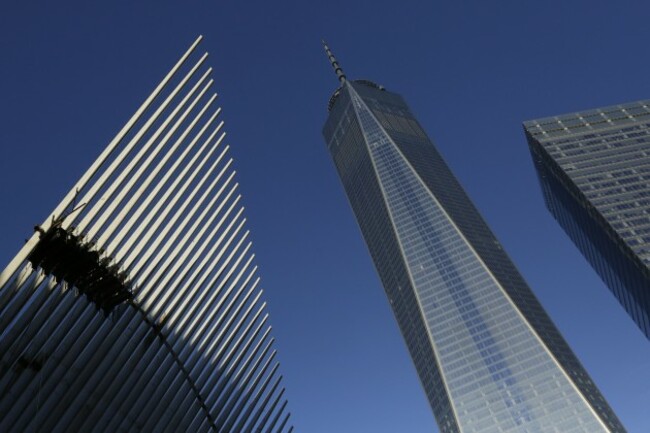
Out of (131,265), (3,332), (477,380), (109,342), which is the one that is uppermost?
(477,380)

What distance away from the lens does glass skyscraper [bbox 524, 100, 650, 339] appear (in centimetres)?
12362

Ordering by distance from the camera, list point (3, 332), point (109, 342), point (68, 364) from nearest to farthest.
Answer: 1. point (3, 332)
2. point (68, 364)
3. point (109, 342)

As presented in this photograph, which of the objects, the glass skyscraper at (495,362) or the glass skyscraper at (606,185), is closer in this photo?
the glass skyscraper at (606,185)

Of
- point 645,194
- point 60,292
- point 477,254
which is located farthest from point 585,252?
point 60,292

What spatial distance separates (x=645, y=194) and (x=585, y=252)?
31.4 metres

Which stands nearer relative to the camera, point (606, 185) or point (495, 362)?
point (606, 185)

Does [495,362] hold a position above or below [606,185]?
below

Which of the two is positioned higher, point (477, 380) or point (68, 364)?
point (477, 380)

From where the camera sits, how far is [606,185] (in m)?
135

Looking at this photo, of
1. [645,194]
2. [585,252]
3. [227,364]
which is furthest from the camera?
[585,252]

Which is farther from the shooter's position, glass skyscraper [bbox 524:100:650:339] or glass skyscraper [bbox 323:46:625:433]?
glass skyscraper [bbox 323:46:625:433]

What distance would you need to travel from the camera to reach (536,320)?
185m

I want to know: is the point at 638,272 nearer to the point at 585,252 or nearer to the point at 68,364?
the point at 585,252

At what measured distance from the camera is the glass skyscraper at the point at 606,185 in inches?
4867
